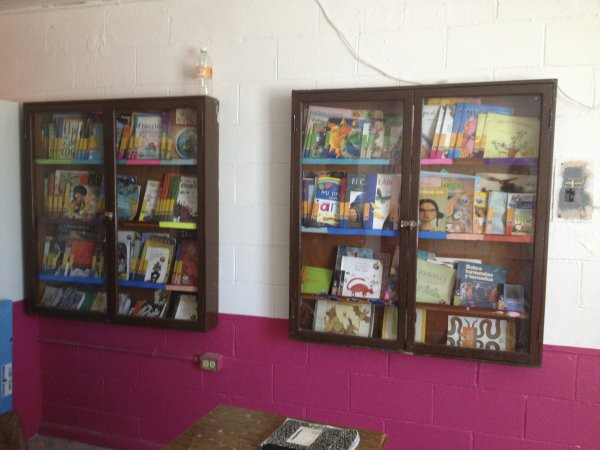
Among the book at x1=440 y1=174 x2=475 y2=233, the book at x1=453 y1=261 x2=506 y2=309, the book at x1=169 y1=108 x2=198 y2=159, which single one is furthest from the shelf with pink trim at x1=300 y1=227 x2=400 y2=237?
the book at x1=169 y1=108 x2=198 y2=159

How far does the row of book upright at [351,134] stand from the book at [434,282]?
55 centimetres

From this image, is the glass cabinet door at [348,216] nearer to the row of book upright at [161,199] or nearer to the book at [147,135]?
the row of book upright at [161,199]

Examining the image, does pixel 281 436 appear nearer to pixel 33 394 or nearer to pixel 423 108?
pixel 423 108

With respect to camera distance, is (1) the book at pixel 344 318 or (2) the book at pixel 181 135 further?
(2) the book at pixel 181 135

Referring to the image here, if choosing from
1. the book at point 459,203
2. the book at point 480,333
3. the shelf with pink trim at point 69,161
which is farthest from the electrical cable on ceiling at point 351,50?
the shelf with pink trim at point 69,161

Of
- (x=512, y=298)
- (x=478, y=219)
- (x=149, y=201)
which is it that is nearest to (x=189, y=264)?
(x=149, y=201)

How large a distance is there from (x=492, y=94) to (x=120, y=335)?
7.78 feet

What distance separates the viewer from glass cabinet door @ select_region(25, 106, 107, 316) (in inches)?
117

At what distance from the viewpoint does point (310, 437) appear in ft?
5.99

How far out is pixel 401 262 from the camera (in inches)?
96.2

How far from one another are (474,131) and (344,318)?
42.3 inches

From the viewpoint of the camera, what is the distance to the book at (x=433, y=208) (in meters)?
2.44

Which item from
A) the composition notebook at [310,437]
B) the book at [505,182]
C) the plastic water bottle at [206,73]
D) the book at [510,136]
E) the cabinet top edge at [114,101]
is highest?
the plastic water bottle at [206,73]

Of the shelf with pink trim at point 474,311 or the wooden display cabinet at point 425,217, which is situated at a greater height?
the wooden display cabinet at point 425,217
